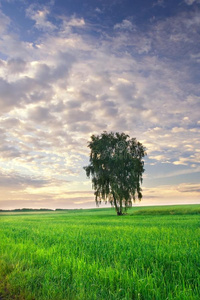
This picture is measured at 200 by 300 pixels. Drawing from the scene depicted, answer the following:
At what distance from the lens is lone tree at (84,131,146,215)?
4034cm

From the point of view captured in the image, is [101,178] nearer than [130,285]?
No

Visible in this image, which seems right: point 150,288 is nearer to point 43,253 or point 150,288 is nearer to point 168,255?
point 168,255

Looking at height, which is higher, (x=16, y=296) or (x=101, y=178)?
(x=101, y=178)

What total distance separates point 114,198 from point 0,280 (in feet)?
124

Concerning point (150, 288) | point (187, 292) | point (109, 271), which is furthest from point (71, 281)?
point (187, 292)

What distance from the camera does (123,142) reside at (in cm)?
4272

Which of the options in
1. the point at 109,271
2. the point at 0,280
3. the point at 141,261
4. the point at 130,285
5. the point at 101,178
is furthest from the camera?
the point at 101,178

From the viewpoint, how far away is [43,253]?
262 inches

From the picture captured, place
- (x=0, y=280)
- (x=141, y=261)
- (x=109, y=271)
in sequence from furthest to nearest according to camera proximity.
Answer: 1. (x=141, y=261)
2. (x=0, y=280)
3. (x=109, y=271)

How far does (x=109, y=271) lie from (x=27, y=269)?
226 cm

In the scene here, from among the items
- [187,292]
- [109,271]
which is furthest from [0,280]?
[187,292]

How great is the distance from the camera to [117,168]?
41125 millimetres

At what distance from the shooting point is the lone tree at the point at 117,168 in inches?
1588

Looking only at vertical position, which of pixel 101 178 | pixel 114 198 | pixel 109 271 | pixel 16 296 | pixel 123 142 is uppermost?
pixel 123 142
